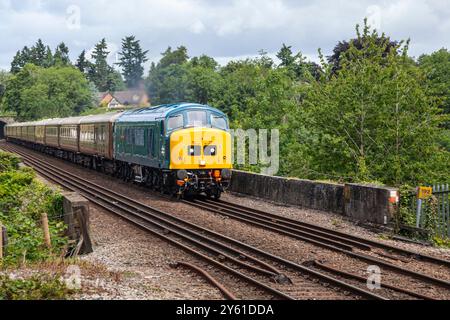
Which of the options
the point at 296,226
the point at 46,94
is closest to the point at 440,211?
the point at 296,226

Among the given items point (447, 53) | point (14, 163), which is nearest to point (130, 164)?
point (14, 163)

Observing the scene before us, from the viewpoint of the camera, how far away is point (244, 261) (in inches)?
475

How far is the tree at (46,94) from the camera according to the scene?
330 ft

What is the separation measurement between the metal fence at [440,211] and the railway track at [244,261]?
4474 mm

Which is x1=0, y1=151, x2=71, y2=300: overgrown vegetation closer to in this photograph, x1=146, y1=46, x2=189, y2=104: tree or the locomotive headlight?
the locomotive headlight

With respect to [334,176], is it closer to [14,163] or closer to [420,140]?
[420,140]

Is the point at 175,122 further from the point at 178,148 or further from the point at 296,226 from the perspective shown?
the point at 296,226

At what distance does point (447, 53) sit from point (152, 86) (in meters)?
49.4

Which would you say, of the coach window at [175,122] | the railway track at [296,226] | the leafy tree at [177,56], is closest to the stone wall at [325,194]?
the railway track at [296,226]

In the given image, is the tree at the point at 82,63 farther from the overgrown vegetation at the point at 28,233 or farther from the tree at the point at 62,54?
the overgrown vegetation at the point at 28,233

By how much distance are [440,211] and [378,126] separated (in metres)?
9.04

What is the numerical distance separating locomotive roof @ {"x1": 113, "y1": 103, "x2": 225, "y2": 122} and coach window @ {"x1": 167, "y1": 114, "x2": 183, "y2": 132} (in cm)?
20

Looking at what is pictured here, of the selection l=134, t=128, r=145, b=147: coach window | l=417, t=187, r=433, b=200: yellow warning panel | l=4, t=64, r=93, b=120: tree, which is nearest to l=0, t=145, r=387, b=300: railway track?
l=417, t=187, r=433, b=200: yellow warning panel
